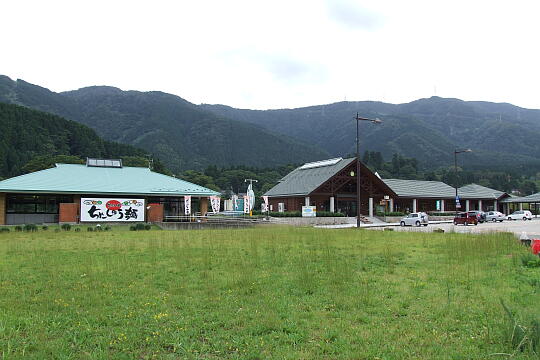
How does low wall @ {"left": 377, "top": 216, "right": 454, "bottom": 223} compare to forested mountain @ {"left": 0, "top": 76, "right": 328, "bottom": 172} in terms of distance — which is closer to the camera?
low wall @ {"left": 377, "top": 216, "right": 454, "bottom": 223}

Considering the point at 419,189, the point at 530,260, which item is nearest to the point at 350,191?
the point at 419,189

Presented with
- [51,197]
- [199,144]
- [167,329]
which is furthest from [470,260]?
[199,144]

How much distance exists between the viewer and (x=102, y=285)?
9523 millimetres

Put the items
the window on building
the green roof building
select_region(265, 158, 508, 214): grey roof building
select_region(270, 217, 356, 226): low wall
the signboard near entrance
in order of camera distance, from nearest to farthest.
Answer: the green roof building → the window on building → select_region(270, 217, 356, 226): low wall → the signboard near entrance → select_region(265, 158, 508, 214): grey roof building

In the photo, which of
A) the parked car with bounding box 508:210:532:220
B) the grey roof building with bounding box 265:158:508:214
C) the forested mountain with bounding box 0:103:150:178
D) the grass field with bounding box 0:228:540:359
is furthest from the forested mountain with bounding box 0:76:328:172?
the grass field with bounding box 0:228:540:359

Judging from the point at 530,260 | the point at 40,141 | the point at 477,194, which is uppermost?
the point at 40,141

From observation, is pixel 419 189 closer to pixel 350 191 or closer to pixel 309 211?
pixel 350 191

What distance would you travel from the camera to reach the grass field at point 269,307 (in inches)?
225

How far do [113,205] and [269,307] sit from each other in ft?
114

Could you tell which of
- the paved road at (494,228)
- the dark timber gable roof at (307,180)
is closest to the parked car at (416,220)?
the paved road at (494,228)

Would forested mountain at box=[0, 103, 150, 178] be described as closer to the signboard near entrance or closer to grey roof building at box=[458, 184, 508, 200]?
the signboard near entrance

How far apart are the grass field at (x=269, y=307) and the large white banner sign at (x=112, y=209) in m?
25.6

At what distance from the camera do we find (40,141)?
9612 cm

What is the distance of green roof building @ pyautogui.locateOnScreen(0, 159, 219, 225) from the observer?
3831cm
